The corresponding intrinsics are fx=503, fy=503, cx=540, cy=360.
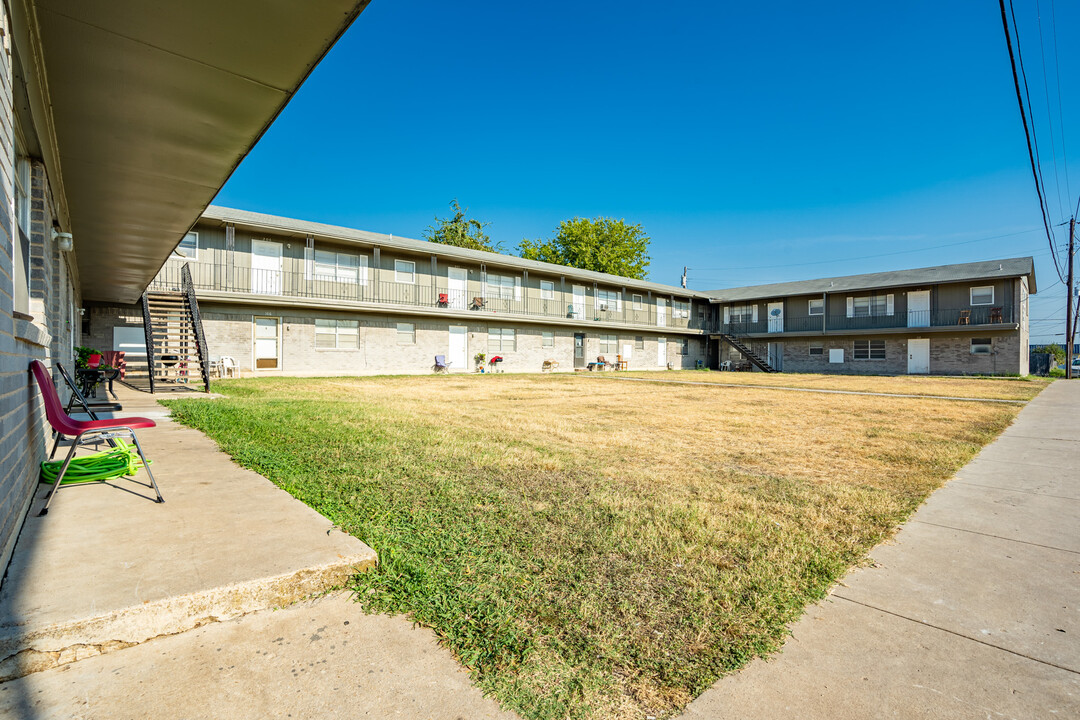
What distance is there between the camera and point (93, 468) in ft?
13.5

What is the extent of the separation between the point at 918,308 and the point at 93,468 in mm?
37615

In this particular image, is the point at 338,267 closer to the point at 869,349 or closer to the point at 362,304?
the point at 362,304

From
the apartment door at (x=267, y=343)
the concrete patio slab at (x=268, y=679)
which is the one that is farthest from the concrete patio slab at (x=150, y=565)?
the apartment door at (x=267, y=343)

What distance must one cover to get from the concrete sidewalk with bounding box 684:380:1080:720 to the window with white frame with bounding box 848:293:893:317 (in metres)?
33.1

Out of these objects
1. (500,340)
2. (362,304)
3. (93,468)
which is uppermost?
(362,304)

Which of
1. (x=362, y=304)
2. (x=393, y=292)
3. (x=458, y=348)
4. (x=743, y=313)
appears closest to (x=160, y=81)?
(x=362, y=304)

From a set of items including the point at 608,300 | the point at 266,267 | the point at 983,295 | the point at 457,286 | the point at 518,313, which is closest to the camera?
the point at 266,267

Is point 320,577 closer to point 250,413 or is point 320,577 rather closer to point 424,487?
point 424,487

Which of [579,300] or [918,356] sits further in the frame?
[579,300]

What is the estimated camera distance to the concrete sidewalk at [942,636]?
6.08ft

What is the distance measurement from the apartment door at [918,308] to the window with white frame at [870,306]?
3.62 ft

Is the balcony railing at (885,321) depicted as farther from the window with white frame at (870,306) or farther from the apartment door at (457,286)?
the apartment door at (457,286)

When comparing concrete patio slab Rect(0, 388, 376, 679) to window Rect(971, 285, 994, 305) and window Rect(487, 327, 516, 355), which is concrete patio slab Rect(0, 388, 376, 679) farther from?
window Rect(971, 285, 994, 305)

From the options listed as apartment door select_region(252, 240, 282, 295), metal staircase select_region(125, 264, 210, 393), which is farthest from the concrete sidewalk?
apartment door select_region(252, 240, 282, 295)
